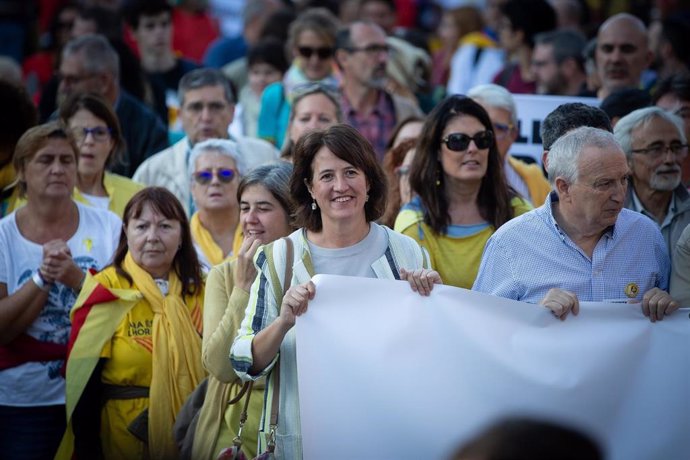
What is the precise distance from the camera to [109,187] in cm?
834

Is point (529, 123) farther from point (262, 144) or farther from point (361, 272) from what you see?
point (361, 272)

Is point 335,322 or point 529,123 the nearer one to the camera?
point 335,322

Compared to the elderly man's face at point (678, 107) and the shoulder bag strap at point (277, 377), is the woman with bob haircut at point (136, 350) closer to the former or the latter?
the shoulder bag strap at point (277, 377)

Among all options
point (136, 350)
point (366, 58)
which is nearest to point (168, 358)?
point (136, 350)

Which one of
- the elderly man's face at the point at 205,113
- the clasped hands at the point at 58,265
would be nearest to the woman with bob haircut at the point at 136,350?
the clasped hands at the point at 58,265

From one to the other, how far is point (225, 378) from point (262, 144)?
11.0 feet

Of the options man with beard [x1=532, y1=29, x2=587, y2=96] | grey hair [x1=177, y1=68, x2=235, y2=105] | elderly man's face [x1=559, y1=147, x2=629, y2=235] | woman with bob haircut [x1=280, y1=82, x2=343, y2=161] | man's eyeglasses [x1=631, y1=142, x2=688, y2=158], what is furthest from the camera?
man with beard [x1=532, y1=29, x2=587, y2=96]

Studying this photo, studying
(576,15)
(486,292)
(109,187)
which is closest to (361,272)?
(486,292)

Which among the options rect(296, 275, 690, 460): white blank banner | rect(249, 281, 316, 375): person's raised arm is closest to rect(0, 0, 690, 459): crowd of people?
rect(249, 281, 316, 375): person's raised arm

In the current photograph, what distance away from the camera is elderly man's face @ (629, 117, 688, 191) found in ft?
22.4

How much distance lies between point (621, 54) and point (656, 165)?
2.93 meters

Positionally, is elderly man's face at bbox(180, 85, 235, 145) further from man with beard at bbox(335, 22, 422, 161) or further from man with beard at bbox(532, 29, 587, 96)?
man with beard at bbox(532, 29, 587, 96)

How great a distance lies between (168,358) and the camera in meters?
6.62

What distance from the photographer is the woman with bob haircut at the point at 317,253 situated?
5.36 m
